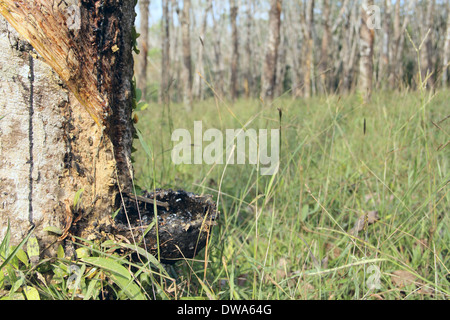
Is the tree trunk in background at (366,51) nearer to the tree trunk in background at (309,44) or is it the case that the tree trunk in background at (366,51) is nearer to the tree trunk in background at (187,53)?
the tree trunk in background at (309,44)

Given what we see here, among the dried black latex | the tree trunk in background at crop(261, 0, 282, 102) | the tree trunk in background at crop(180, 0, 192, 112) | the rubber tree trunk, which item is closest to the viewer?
the rubber tree trunk

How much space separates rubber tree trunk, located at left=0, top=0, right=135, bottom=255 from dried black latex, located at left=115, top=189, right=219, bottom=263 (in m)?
0.10

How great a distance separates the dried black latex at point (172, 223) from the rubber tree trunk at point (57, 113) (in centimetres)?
10

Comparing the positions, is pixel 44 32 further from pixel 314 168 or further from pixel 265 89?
pixel 265 89

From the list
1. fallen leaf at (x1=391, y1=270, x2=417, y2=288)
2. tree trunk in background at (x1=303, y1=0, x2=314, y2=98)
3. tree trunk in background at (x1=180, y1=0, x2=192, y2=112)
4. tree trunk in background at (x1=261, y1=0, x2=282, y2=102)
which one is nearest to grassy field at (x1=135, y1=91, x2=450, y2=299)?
fallen leaf at (x1=391, y1=270, x2=417, y2=288)

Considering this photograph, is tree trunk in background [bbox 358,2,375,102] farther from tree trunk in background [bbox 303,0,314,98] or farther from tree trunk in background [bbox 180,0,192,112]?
tree trunk in background [bbox 180,0,192,112]

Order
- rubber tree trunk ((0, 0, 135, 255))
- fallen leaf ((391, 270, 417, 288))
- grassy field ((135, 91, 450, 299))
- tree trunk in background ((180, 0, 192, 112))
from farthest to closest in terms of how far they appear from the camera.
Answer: tree trunk in background ((180, 0, 192, 112)) → fallen leaf ((391, 270, 417, 288)) → grassy field ((135, 91, 450, 299)) → rubber tree trunk ((0, 0, 135, 255))

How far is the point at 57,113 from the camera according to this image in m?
0.94

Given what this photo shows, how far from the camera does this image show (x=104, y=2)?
3.24ft

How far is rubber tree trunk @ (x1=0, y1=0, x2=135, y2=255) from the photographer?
2.94 feet

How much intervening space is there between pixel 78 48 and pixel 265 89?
16.9ft

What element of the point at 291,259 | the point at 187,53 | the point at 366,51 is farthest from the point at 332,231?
the point at 187,53

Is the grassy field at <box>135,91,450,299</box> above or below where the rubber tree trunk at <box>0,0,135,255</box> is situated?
below

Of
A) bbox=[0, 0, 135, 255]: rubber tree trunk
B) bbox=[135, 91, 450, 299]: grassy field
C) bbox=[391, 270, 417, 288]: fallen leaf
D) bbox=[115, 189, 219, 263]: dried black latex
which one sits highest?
bbox=[0, 0, 135, 255]: rubber tree trunk
